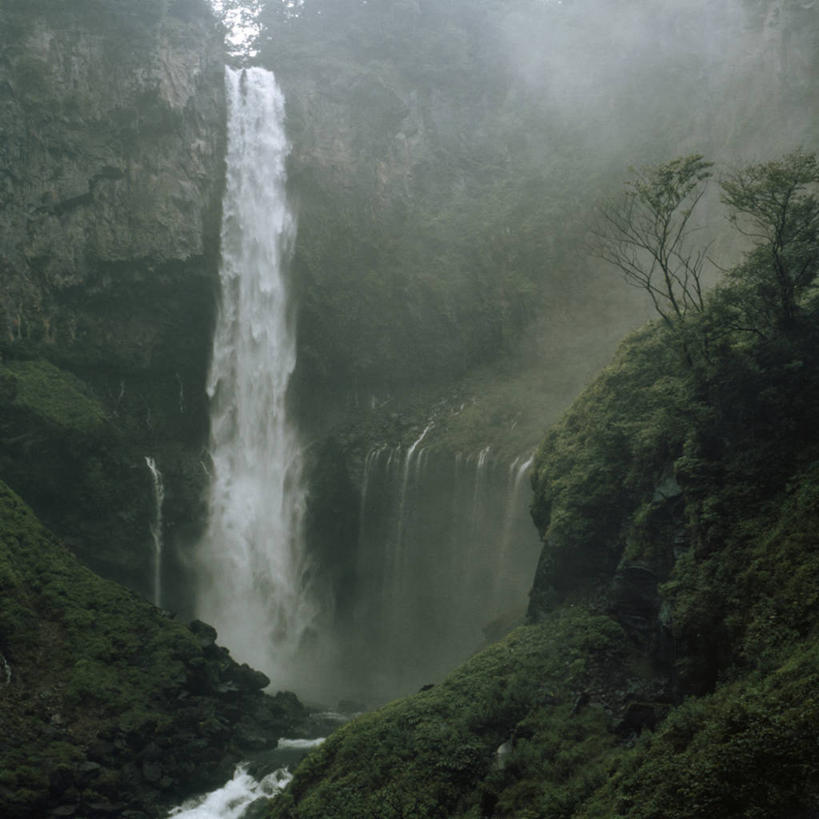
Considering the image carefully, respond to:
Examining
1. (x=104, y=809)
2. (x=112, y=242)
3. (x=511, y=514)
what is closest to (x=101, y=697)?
(x=104, y=809)

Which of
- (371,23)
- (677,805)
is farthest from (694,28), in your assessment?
(677,805)

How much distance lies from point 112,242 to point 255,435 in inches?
393

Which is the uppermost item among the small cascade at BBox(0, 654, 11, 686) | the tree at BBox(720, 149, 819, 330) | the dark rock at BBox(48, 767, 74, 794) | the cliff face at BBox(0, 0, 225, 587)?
the cliff face at BBox(0, 0, 225, 587)

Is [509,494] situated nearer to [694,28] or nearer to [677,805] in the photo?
[677,805]

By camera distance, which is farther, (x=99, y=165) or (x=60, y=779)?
(x=99, y=165)

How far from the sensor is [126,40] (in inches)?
1294

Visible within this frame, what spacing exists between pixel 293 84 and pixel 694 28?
68.2 ft

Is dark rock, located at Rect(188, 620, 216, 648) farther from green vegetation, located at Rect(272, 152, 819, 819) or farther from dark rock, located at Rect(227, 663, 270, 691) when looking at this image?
green vegetation, located at Rect(272, 152, 819, 819)

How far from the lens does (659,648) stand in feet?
42.2

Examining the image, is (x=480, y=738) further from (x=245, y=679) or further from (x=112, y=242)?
(x=112, y=242)

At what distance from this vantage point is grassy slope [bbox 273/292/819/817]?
7.89 m

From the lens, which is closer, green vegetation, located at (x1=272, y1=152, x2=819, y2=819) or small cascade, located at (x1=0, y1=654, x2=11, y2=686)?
green vegetation, located at (x1=272, y1=152, x2=819, y2=819)

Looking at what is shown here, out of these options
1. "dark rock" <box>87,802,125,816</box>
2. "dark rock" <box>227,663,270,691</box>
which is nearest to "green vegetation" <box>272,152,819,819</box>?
"dark rock" <box>87,802,125,816</box>

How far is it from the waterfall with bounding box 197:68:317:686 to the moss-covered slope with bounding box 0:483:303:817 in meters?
7.75
